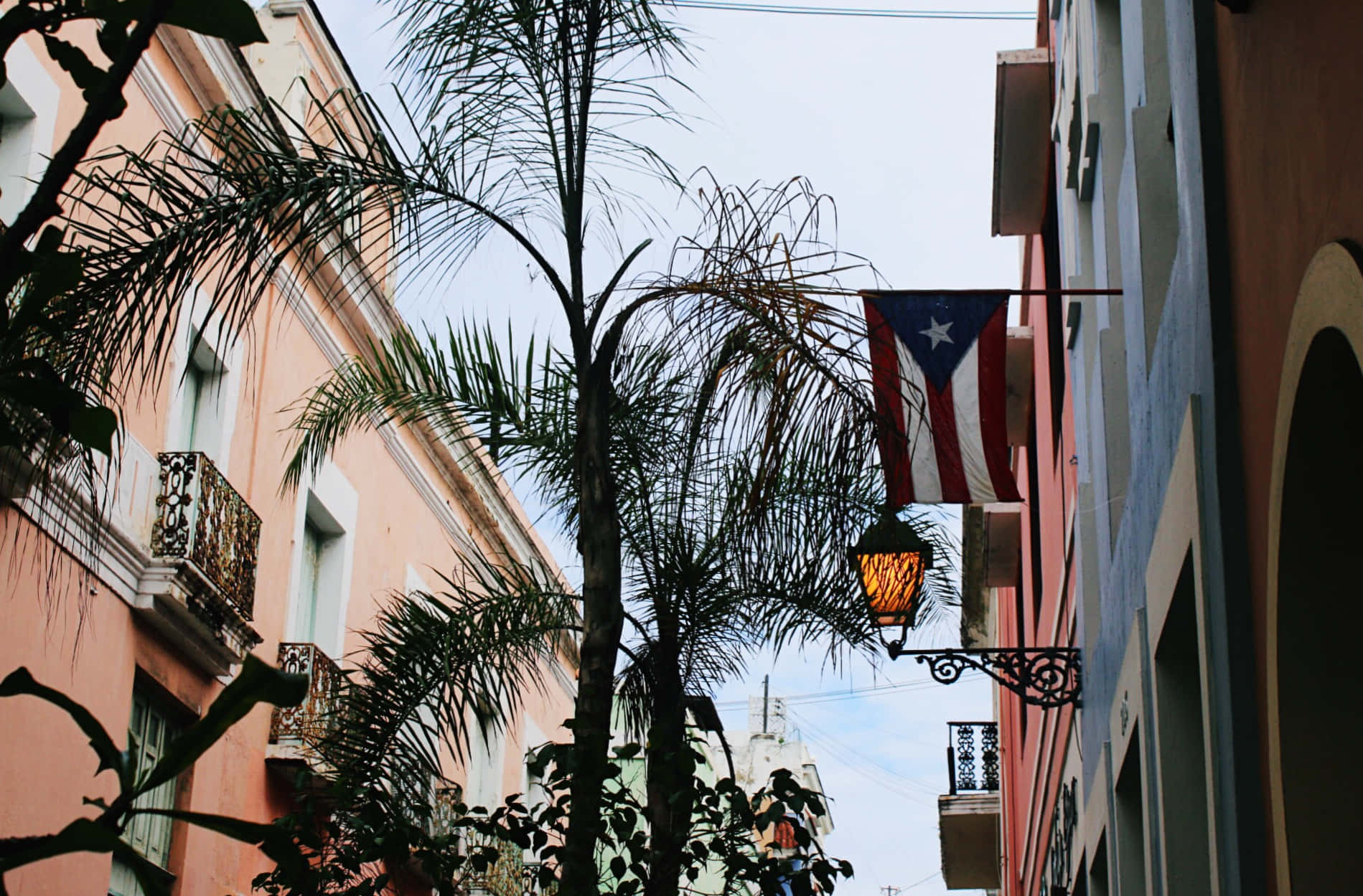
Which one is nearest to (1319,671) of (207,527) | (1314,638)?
(1314,638)

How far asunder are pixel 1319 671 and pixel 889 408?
3.17 m

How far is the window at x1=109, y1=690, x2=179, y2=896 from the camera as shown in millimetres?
13109

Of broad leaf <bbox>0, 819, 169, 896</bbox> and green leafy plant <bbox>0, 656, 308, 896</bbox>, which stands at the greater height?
green leafy plant <bbox>0, 656, 308, 896</bbox>

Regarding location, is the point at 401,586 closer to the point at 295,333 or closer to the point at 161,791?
the point at 295,333

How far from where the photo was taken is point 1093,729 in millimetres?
9289

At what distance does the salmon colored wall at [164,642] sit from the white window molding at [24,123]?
145 mm

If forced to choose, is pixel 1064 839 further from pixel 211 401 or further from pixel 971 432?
pixel 211 401

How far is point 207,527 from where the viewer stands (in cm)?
1377

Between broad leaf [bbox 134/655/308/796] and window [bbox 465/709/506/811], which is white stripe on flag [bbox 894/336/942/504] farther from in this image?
window [bbox 465/709/506/811]

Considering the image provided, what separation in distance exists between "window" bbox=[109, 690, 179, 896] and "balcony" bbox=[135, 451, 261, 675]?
1.79 feet

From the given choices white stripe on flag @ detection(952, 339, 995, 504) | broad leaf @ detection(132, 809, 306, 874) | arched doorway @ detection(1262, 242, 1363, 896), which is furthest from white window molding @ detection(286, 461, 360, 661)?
broad leaf @ detection(132, 809, 306, 874)

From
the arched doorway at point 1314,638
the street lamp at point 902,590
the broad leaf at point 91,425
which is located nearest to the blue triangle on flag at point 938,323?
the street lamp at point 902,590

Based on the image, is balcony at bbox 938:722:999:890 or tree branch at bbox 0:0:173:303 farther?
balcony at bbox 938:722:999:890

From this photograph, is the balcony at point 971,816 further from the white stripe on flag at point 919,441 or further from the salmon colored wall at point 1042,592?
the white stripe on flag at point 919,441
